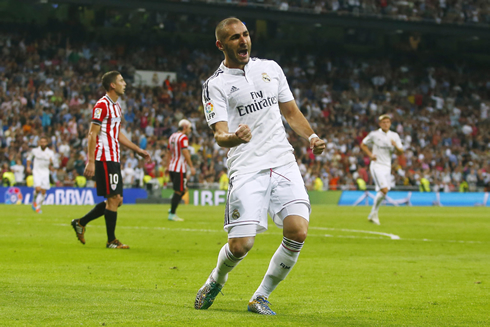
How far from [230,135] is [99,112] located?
5.72m

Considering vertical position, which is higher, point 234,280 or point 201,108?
point 201,108

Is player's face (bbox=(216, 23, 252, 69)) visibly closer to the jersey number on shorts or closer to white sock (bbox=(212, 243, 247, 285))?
white sock (bbox=(212, 243, 247, 285))

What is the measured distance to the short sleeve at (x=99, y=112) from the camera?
10242 mm

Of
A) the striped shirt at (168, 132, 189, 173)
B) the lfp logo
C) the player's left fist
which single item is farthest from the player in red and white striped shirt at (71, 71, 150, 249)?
the lfp logo

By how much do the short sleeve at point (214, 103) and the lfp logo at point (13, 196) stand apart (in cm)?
2174

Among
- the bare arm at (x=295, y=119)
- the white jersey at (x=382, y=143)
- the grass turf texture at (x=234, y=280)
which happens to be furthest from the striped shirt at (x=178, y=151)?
the bare arm at (x=295, y=119)

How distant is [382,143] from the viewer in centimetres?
1809

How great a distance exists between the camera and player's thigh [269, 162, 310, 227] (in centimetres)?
534

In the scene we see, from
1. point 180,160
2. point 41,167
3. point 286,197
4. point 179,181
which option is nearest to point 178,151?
point 180,160

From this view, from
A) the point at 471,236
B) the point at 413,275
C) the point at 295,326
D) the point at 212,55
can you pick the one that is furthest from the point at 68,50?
the point at 295,326

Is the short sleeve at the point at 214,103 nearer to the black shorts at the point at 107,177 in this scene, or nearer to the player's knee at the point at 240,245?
the player's knee at the point at 240,245

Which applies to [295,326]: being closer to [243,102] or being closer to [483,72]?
[243,102]

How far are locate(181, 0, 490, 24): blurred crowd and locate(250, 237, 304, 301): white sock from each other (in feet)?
105

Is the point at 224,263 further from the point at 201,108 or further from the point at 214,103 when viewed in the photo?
the point at 201,108
